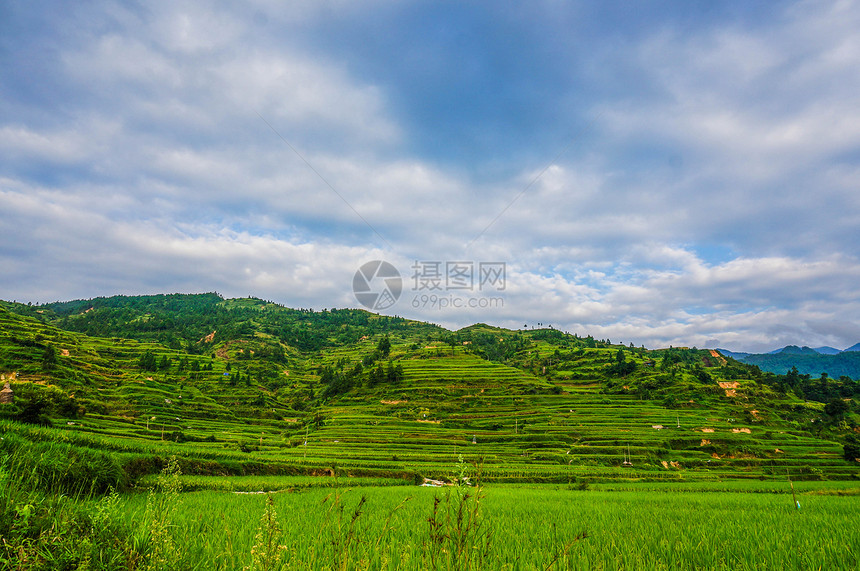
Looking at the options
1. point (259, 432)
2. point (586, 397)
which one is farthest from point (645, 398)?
point (259, 432)

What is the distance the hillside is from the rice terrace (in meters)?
0.50

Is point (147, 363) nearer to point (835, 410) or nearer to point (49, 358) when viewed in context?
point (49, 358)

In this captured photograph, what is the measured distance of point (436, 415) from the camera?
228ft

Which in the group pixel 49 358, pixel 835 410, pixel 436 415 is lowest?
pixel 436 415

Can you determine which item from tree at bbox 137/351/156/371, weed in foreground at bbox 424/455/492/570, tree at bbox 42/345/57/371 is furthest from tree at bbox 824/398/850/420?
tree at bbox 137/351/156/371

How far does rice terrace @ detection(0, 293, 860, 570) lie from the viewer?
10.9ft

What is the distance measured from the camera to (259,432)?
63.8 metres

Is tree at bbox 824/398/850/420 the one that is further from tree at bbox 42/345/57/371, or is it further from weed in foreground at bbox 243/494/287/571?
tree at bbox 42/345/57/371

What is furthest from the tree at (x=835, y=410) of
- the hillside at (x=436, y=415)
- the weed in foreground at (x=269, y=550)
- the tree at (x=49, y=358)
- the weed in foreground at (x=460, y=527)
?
the tree at (x=49, y=358)

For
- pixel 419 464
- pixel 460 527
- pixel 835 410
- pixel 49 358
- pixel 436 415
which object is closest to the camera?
pixel 460 527

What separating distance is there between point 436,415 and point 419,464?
30.4m

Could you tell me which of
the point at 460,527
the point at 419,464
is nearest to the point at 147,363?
the point at 419,464

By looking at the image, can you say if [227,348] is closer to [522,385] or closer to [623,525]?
[522,385]

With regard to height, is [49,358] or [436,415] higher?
[49,358]
